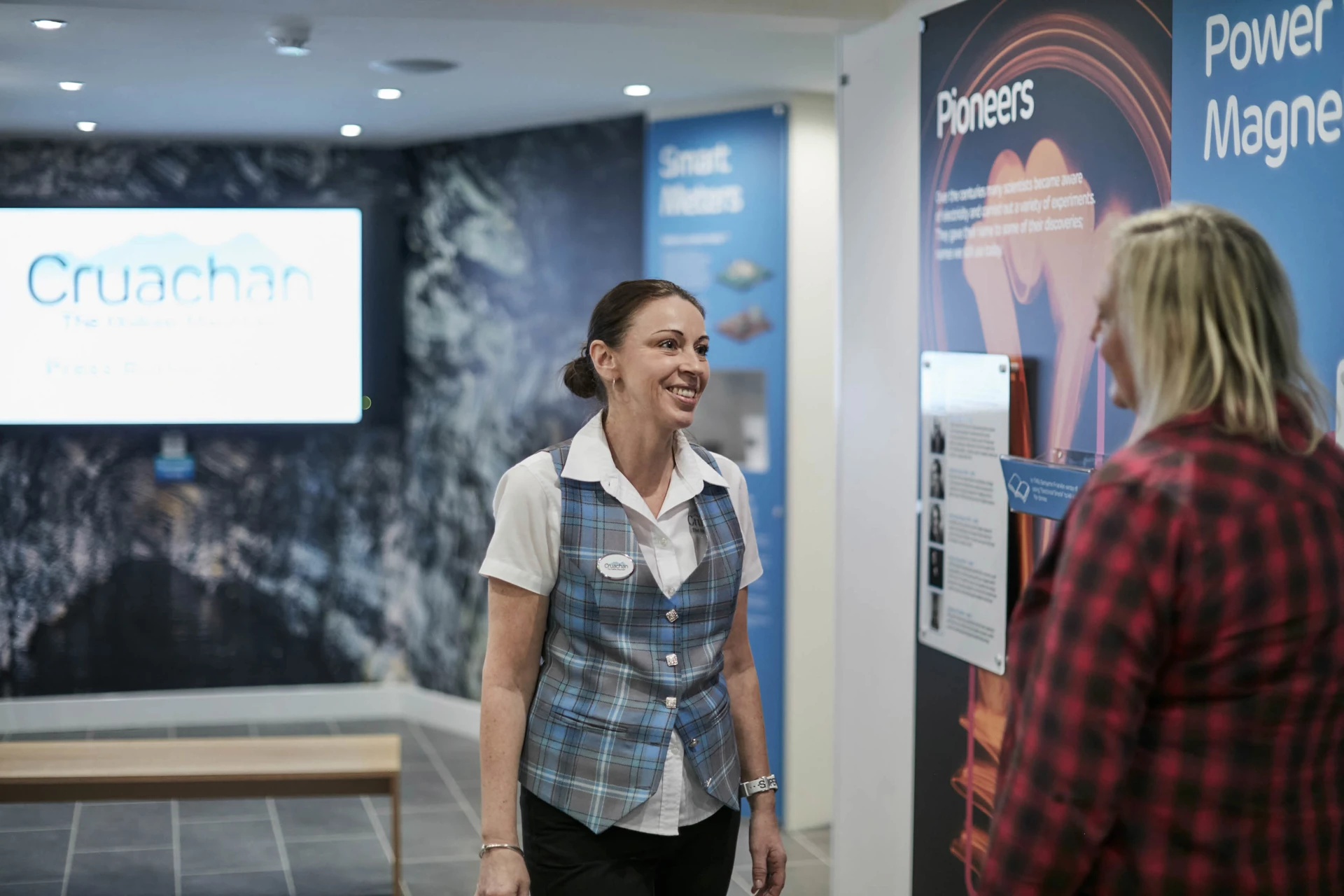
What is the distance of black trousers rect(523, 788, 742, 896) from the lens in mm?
1946

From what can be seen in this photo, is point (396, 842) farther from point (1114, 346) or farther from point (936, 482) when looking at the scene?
point (1114, 346)

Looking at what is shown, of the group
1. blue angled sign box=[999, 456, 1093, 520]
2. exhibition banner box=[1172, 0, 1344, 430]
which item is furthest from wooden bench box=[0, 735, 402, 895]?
exhibition banner box=[1172, 0, 1344, 430]

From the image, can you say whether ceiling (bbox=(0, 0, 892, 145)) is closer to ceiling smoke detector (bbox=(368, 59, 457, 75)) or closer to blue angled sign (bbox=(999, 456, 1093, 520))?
ceiling smoke detector (bbox=(368, 59, 457, 75))

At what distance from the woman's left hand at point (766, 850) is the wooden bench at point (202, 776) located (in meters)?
2.17

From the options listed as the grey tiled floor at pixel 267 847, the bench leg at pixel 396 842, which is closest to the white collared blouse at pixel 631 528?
the bench leg at pixel 396 842

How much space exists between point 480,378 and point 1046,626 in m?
4.93

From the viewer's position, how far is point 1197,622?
126 cm

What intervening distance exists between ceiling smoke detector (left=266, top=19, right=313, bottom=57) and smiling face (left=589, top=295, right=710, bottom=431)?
2327 millimetres

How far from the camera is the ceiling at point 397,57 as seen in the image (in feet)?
10.4

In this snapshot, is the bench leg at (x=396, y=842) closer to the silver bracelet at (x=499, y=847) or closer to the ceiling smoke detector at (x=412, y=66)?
the silver bracelet at (x=499, y=847)

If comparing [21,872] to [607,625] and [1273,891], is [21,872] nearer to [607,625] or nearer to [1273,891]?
[607,625]

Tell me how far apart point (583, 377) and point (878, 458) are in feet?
4.24

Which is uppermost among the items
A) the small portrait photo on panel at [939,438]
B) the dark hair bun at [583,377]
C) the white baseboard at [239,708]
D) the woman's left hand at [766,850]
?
the dark hair bun at [583,377]

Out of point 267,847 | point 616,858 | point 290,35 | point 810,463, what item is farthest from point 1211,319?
point 267,847
